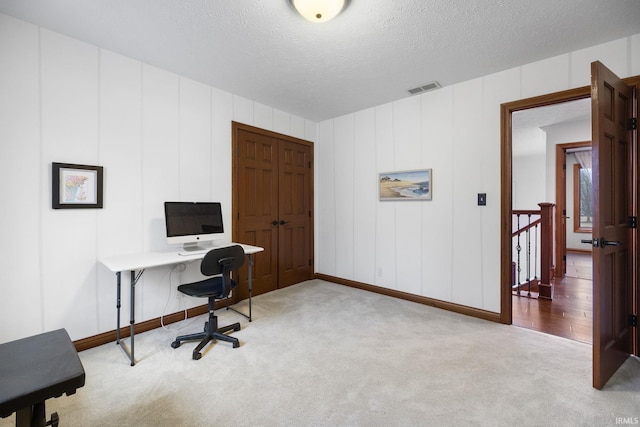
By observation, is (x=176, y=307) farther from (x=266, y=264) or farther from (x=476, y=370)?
(x=476, y=370)

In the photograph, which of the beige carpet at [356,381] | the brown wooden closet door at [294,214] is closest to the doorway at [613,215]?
the beige carpet at [356,381]

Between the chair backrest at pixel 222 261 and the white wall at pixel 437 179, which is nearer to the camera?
the chair backrest at pixel 222 261

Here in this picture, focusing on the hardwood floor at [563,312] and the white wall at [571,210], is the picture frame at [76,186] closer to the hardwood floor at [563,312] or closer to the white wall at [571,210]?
the hardwood floor at [563,312]

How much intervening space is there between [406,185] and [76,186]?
3.41 meters

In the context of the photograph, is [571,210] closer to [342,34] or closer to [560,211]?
[560,211]

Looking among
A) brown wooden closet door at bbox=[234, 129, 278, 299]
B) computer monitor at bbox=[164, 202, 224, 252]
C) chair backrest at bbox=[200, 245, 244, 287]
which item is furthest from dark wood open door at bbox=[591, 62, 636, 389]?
brown wooden closet door at bbox=[234, 129, 278, 299]

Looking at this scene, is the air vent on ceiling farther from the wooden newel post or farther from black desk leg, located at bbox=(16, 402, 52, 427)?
black desk leg, located at bbox=(16, 402, 52, 427)

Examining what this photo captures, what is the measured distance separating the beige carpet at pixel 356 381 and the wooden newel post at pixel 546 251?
1324mm

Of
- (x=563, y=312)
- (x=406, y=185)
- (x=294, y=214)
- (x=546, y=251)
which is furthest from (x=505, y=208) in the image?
(x=294, y=214)

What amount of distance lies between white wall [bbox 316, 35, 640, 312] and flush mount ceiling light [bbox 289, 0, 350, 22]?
6.30ft

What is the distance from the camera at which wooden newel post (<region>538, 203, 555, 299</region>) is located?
3602 millimetres

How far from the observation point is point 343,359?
7.23 ft

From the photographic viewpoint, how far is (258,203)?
149 inches

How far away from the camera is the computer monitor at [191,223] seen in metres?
2.65
